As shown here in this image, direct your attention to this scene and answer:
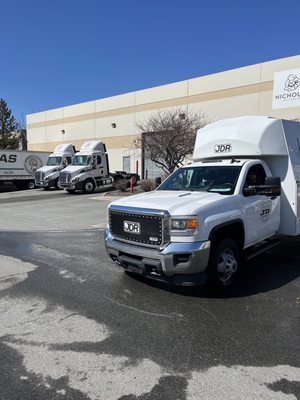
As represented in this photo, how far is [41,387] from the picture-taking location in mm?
3014

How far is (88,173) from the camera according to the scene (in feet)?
81.7

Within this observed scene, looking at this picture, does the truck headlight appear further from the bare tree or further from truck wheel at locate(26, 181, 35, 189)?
truck wheel at locate(26, 181, 35, 189)

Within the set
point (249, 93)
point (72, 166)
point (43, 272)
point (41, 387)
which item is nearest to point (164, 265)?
point (41, 387)

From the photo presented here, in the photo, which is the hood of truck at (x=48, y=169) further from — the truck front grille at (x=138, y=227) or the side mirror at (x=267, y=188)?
the side mirror at (x=267, y=188)

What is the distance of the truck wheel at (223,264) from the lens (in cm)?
496

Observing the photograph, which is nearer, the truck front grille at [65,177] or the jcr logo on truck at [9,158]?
the truck front grille at [65,177]

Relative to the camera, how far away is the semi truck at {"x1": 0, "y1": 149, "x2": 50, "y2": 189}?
2809cm

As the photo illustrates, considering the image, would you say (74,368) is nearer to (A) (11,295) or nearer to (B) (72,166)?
(A) (11,295)

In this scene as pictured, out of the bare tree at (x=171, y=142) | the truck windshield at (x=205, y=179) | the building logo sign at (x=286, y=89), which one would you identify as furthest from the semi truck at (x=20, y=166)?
the truck windshield at (x=205, y=179)

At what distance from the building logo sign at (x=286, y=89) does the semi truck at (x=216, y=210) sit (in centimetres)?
1889

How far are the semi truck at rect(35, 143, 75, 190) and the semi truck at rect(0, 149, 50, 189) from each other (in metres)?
1.53

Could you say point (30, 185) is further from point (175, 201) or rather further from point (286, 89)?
point (175, 201)

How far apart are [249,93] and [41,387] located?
88.9ft

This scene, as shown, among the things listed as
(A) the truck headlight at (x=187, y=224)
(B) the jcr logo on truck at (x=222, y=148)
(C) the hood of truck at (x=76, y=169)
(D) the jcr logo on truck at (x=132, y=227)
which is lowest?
(C) the hood of truck at (x=76, y=169)
